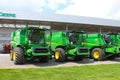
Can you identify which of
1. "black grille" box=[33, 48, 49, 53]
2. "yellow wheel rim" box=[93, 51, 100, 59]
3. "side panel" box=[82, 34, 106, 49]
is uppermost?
"side panel" box=[82, 34, 106, 49]

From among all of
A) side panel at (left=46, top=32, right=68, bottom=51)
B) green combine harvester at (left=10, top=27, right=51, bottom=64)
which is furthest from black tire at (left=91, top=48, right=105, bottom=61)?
green combine harvester at (left=10, top=27, right=51, bottom=64)

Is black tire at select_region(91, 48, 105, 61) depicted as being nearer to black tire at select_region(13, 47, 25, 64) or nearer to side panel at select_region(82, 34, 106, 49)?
side panel at select_region(82, 34, 106, 49)

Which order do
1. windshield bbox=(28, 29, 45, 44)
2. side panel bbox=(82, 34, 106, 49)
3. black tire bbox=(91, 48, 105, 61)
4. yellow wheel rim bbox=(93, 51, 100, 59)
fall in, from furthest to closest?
side panel bbox=(82, 34, 106, 49), yellow wheel rim bbox=(93, 51, 100, 59), black tire bbox=(91, 48, 105, 61), windshield bbox=(28, 29, 45, 44)

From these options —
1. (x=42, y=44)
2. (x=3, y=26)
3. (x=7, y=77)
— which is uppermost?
(x=3, y=26)

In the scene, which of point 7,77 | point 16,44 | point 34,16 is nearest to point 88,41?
point 16,44

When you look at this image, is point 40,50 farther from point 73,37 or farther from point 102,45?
point 102,45

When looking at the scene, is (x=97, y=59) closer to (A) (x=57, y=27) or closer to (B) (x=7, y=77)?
(B) (x=7, y=77)

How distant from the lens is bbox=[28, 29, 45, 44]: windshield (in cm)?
1548

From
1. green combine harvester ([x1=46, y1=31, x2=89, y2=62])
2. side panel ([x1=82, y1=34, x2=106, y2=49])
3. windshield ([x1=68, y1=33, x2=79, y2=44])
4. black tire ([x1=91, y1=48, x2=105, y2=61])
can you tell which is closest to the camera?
green combine harvester ([x1=46, y1=31, x2=89, y2=62])

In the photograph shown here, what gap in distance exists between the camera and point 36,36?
1577cm

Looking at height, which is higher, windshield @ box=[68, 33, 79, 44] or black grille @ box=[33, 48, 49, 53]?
windshield @ box=[68, 33, 79, 44]

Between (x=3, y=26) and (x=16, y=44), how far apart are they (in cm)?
2017

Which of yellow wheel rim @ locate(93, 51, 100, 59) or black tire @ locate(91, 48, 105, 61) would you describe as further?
yellow wheel rim @ locate(93, 51, 100, 59)

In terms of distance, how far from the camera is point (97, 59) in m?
18.5
